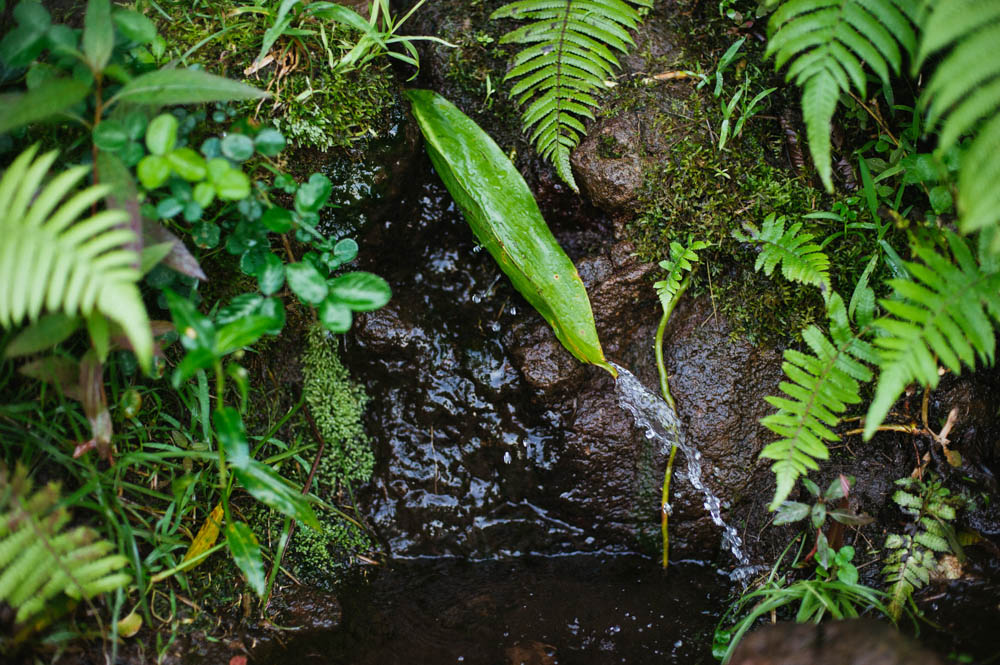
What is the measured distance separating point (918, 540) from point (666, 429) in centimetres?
90

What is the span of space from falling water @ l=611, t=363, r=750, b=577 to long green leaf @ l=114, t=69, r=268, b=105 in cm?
159

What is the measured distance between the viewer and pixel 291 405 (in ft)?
7.61

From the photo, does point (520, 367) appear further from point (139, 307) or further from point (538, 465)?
point (139, 307)

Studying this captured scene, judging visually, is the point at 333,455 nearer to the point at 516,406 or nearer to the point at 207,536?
the point at 207,536

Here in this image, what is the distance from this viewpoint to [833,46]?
1.78 m

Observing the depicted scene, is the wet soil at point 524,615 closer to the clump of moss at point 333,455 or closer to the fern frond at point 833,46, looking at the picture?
the clump of moss at point 333,455

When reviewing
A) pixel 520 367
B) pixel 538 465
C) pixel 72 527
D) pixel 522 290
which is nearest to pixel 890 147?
pixel 522 290

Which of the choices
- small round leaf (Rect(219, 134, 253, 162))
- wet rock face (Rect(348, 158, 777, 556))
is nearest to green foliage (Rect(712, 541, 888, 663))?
wet rock face (Rect(348, 158, 777, 556))

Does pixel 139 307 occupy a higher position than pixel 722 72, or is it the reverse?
pixel 722 72

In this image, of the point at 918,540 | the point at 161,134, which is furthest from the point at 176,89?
the point at 918,540

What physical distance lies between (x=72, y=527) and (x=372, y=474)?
0.98 meters

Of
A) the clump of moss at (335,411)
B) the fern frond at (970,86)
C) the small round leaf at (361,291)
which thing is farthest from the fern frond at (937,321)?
the clump of moss at (335,411)

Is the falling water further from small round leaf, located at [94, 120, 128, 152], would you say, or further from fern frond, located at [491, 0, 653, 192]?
small round leaf, located at [94, 120, 128, 152]

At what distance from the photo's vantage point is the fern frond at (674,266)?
7.29 feet
